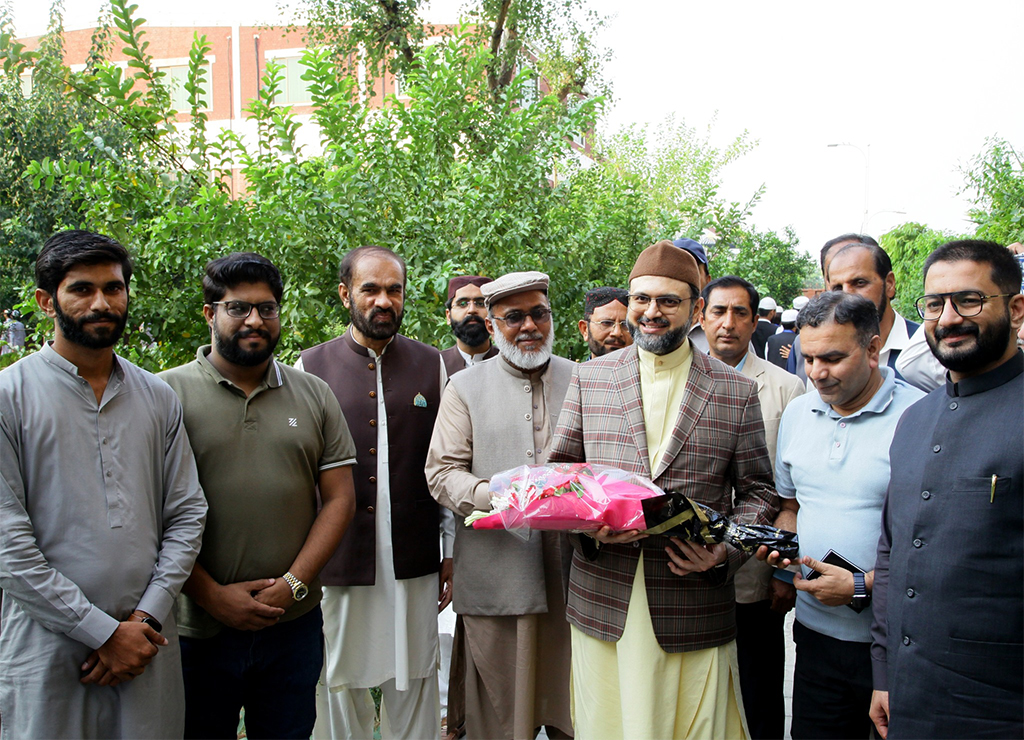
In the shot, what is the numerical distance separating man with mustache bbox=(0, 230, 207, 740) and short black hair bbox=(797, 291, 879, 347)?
7.89 ft

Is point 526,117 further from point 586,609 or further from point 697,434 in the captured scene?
point 586,609

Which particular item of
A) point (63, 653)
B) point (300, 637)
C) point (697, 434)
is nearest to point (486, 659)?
point (300, 637)

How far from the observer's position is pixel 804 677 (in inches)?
113

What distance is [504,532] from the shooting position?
3.47m

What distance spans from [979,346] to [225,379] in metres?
2.70

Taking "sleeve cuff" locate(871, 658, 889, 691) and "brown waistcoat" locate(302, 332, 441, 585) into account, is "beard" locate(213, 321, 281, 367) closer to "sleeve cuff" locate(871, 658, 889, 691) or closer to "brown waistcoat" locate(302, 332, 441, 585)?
"brown waistcoat" locate(302, 332, 441, 585)

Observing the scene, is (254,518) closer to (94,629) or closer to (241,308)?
(94,629)

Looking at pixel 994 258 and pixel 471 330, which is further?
pixel 471 330

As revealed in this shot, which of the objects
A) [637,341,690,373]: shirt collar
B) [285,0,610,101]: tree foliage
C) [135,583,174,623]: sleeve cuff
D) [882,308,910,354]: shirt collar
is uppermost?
[285,0,610,101]: tree foliage

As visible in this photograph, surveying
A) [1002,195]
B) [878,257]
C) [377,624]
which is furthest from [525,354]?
[1002,195]

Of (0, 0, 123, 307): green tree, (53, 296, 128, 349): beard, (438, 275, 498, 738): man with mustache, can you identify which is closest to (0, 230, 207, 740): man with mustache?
(53, 296, 128, 349): beard

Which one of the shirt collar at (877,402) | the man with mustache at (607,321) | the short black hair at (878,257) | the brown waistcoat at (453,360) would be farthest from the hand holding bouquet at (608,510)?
the man with mustache at (607,321)

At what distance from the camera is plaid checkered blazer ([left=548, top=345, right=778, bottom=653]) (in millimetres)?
2807

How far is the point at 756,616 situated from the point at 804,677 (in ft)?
1.91
